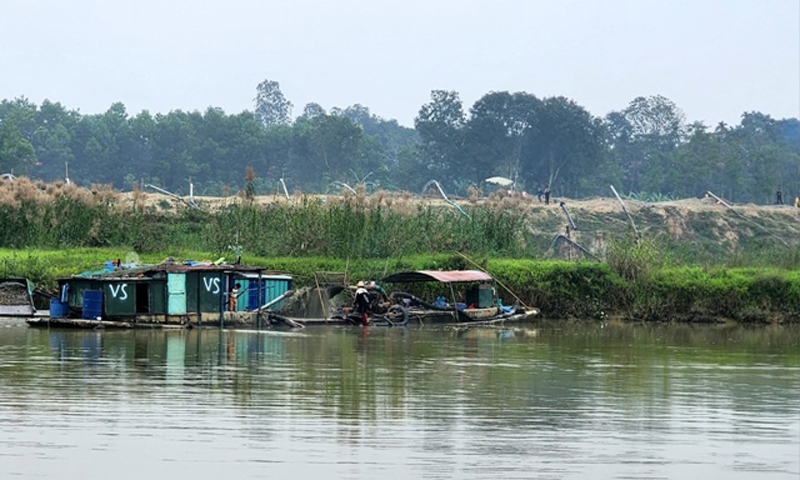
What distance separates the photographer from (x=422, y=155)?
7206cm

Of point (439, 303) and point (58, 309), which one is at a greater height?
point (439, 303)

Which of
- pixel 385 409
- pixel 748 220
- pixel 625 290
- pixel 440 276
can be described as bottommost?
pixel 385 409

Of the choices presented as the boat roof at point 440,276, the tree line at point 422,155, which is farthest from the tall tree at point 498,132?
the boat roof at point 440,276

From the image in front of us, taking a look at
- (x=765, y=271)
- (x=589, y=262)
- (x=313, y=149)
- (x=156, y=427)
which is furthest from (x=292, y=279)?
(x=313, y=149)

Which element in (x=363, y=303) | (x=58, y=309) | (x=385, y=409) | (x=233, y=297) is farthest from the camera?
(x=363, y=303)

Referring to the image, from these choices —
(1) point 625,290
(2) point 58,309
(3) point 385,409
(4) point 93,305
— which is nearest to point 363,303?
(4) point 93,305

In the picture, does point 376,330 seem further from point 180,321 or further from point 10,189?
point 10,189

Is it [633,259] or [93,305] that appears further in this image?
[633,259]

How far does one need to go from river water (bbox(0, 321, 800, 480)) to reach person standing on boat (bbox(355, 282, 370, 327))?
2858mm

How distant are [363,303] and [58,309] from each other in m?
6.07

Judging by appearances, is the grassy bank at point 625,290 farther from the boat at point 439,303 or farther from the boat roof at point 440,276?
the boat roof at point 440,276

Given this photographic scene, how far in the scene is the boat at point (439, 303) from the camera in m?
28.5

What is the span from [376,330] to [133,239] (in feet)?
30.2

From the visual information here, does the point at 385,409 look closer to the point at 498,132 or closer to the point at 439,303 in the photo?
the point at 439,303
